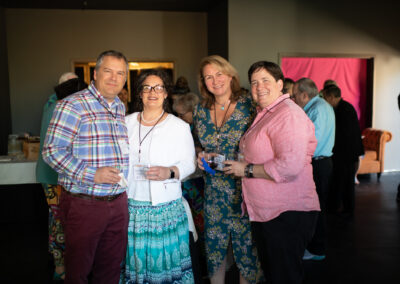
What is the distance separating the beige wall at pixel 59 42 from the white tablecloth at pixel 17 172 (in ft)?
13.7

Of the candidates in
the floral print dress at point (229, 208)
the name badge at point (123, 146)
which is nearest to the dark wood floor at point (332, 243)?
the floral print dress at point (229, 208)

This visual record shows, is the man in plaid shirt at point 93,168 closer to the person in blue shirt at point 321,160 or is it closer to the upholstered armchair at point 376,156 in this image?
the person in blue shirt at point 321,160

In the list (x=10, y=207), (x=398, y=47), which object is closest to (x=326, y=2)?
(x=398, y=47)

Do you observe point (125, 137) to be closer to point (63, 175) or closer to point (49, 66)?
point (63, 175)

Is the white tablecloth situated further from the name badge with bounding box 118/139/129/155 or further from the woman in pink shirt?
the woman in pink shirt

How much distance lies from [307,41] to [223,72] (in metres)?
5.35

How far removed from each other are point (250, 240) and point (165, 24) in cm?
665

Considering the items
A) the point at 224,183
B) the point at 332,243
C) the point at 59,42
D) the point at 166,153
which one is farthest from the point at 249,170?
the point at 59,42

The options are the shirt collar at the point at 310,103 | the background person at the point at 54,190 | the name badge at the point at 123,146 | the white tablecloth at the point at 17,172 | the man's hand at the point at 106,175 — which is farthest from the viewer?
the white tablecloth at the point at 17,172

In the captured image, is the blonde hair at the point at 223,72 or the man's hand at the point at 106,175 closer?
the man's hand at the point at 106,175

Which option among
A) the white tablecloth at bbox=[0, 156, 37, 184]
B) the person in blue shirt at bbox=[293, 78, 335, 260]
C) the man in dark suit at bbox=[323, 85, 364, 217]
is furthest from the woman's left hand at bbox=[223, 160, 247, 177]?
the man in dark suit at bbox=[323, 85, 364, 217]

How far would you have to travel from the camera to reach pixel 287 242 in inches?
76.6

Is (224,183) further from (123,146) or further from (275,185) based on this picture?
(123,146)

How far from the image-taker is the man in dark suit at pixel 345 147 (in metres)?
4.72
